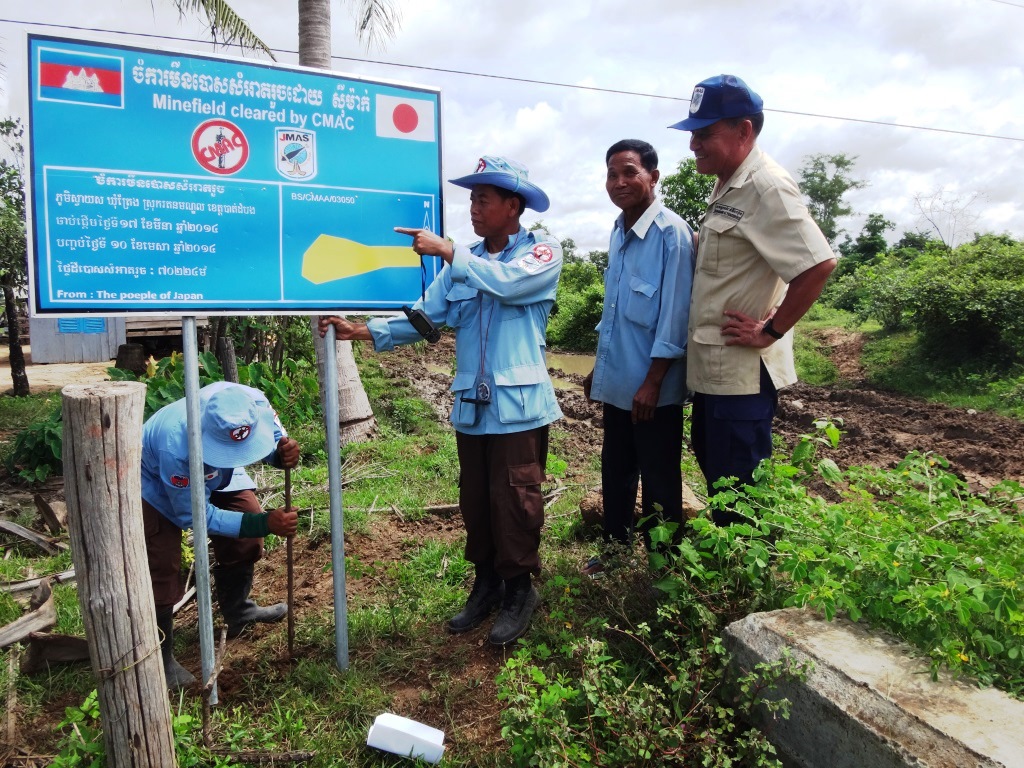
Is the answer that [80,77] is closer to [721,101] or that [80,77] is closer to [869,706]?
[721,101]

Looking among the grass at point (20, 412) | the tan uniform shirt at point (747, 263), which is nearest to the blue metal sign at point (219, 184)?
the tan uniform shirt at point (747, 263)

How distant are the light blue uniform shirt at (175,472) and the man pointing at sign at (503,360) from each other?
0.66 metres

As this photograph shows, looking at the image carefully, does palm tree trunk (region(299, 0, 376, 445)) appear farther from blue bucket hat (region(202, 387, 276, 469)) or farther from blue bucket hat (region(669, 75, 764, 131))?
blue bucket hat (region(669, 75, 764, 131))

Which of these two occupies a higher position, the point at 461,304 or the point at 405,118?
the point at 405,118

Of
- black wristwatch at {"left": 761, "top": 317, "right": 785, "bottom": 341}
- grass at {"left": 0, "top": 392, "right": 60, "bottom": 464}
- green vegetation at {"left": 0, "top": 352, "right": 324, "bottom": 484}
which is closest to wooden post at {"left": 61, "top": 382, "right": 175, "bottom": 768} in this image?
black wristwatch at {"left": 761, "top": 317, "right": 785, "bottom": 341}

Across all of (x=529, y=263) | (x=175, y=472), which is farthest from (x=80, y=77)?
(x=529, y=263)

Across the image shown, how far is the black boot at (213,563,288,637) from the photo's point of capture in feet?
10.2

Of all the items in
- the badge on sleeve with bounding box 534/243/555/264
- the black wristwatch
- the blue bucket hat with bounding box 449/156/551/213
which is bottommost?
the black wristwatch

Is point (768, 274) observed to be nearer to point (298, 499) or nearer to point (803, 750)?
point (803, 750)

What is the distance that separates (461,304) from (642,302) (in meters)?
0.78

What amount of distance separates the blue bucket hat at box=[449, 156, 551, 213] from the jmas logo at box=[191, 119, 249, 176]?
2.56 feet

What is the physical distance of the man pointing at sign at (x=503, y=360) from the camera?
8.97 ft

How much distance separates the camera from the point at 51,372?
1351 centimetres

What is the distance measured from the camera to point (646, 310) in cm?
298
